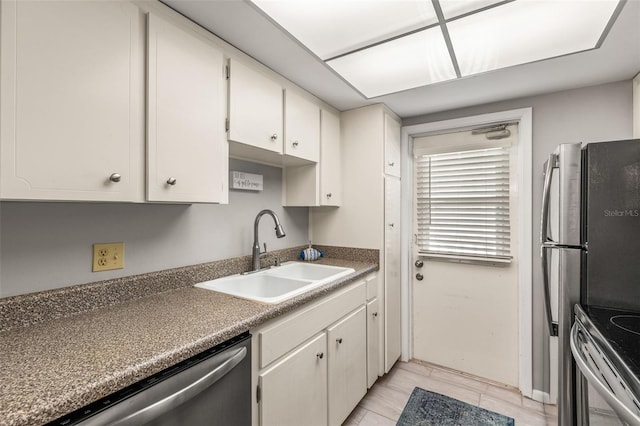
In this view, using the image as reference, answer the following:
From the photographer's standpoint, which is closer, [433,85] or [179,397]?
[179,397]

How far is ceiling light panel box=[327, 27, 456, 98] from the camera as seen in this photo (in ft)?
4.56

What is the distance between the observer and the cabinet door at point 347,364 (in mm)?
1593

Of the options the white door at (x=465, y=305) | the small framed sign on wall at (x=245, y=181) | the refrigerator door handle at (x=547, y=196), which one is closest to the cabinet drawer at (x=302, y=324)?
the small framed sign on wall at (x=245, y=181)

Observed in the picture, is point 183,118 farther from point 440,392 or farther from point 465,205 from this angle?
point 440,392

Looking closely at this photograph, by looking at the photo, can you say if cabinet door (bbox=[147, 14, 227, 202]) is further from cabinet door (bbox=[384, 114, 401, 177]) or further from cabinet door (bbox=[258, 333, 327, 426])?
cabinet door (bbox=[384, 114, 401, 177])

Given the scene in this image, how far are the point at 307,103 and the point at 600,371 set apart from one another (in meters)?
1.90

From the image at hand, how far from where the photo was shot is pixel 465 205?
2.35m

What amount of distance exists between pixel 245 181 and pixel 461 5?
1.41 metres

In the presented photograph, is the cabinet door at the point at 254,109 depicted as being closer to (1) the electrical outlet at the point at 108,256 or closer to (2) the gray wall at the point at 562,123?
(1) the electrical outlet at the point at 108,256

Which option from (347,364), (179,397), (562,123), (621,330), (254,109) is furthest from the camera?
(562,123)

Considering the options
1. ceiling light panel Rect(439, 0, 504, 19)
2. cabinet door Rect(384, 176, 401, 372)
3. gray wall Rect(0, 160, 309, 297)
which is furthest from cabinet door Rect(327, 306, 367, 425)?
ceiling light panel Rect(439, 0, 504, 19)

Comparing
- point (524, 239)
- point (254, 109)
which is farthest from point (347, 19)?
point (524, 239)

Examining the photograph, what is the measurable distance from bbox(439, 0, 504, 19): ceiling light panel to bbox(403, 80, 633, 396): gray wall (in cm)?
128

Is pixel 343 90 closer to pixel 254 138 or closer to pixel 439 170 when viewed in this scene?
pixel 254 138
